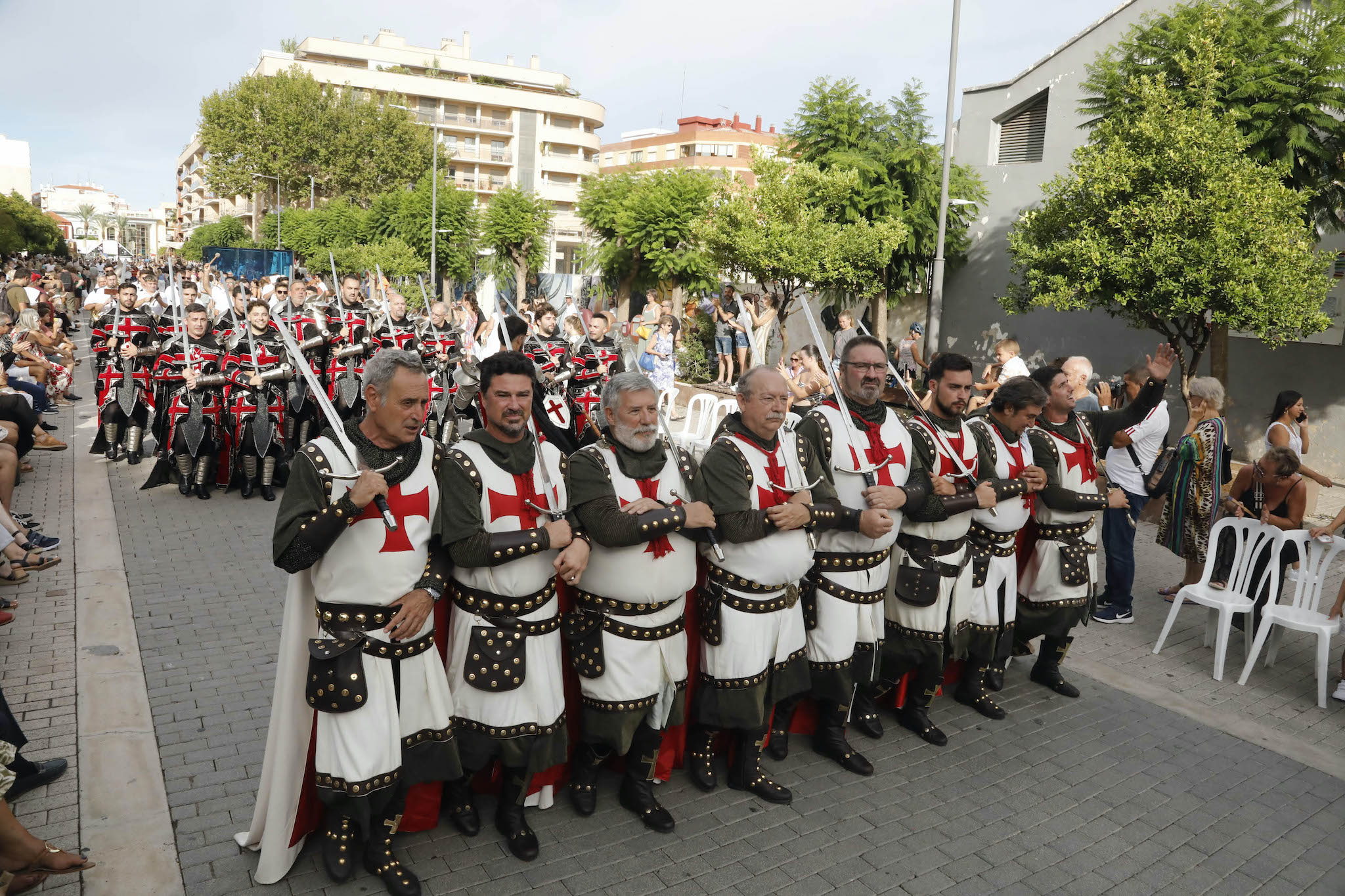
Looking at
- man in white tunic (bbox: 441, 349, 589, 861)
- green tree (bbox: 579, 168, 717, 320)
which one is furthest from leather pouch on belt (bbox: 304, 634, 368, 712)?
green tree (bbox: 579, 168, 717, 320)

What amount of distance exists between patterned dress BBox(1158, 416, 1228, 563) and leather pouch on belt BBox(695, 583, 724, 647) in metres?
4.60

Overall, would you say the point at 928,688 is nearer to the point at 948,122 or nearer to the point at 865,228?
the point at 948,122

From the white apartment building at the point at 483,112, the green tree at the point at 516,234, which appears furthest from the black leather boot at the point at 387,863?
the white apartment building at the point at 483,112

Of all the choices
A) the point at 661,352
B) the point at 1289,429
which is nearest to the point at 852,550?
the point at 1289,429

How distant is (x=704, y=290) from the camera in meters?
24.4

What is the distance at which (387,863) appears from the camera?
3.60 m

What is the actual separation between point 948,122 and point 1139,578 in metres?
7.70

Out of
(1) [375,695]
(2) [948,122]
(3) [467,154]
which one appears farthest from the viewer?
(3) [467,154]

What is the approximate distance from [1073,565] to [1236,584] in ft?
5.67

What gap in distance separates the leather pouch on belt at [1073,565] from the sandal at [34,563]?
22.4 feet

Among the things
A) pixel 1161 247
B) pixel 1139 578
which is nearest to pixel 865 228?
pixel 1161 247

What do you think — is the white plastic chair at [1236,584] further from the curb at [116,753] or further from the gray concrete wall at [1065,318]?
the gray concrete wall at [1065,318]

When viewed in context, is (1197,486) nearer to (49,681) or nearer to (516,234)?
(49,681)

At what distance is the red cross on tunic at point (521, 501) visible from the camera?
12.0 ft
